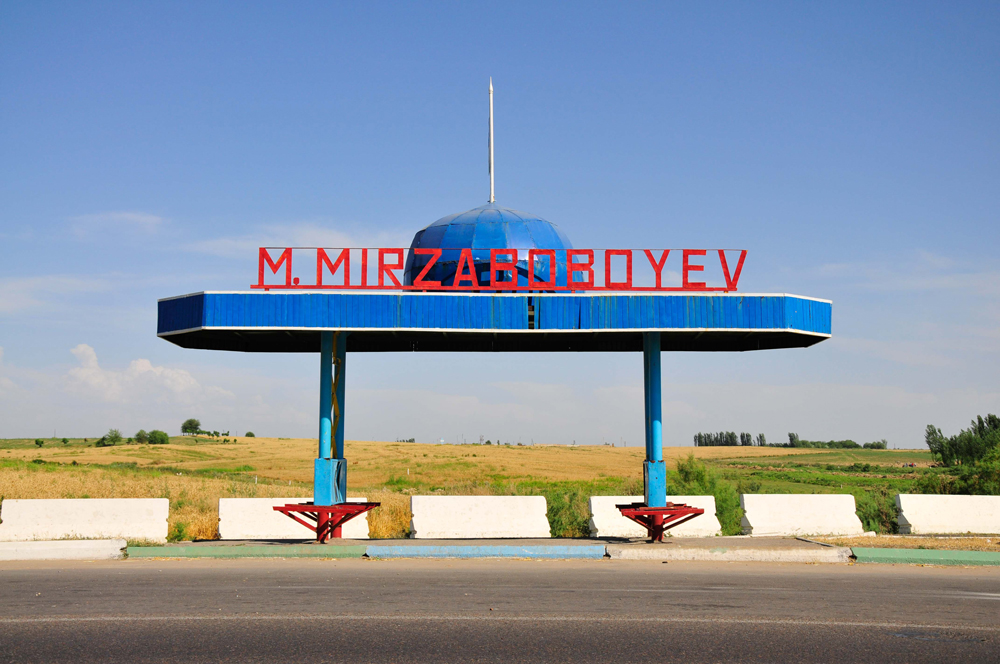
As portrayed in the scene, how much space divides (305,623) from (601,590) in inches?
189

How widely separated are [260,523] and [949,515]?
54.6 ft

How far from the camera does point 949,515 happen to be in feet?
67.4

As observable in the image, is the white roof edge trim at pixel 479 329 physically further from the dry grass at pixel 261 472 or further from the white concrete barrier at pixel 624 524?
the dry grass at pixel 261 472

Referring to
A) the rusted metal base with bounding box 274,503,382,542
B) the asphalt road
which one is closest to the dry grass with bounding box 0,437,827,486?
the rusted metal base with bounding box 274,503,382,542

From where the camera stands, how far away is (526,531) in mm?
19578

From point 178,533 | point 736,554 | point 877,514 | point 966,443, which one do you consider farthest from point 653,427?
point 966,443

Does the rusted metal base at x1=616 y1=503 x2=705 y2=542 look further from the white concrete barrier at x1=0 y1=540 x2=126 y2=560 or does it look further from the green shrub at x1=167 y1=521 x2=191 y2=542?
the green shrub at x1=167 y1=521 x2=191 y2=542

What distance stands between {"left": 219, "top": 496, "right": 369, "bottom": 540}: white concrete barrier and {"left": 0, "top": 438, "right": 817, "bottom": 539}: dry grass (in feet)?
5.68

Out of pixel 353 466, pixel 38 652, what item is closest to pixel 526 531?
pixel 38 652

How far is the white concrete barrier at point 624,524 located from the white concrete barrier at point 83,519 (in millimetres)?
10021

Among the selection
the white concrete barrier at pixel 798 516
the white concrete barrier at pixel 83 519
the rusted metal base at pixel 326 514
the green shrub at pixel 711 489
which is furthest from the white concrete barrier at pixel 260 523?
the green shrub at pixel 711 489

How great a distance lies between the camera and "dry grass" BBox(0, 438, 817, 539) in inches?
1346

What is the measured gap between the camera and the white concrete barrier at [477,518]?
64.1 ft

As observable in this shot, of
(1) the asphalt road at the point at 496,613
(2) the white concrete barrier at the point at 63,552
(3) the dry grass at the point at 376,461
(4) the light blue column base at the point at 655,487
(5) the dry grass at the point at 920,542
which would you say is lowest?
(3) the dry grass at the point at 376,461
